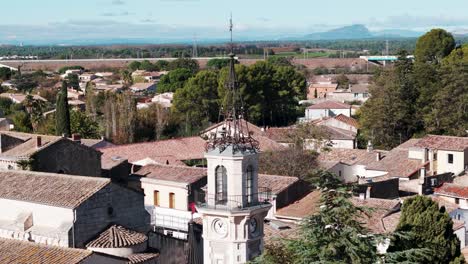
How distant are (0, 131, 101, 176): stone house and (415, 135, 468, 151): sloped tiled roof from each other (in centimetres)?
2089

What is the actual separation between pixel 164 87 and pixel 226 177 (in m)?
74.5

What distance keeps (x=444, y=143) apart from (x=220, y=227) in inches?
1168

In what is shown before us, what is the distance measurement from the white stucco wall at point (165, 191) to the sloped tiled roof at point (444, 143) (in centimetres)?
1787

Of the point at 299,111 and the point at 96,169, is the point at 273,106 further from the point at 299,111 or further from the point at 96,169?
the point at 96,169

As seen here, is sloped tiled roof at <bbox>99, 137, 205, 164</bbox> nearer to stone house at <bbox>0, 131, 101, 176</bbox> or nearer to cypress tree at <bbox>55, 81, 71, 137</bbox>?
cypress tree at <bbox>55, 81, 71, 137</bbox>

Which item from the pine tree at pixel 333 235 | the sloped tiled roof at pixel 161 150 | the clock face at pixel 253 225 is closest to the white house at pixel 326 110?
the sloped tiled roof at pixel 161 150

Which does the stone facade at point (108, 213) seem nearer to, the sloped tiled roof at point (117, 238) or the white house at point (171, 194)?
the sloped tiled roof at point (117, 238)

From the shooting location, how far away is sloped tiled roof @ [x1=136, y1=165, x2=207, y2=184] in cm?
3506

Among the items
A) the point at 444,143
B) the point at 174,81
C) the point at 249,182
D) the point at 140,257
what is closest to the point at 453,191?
the point at 444,143

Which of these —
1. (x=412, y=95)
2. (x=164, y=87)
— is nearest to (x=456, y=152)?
(x=412, y=95)

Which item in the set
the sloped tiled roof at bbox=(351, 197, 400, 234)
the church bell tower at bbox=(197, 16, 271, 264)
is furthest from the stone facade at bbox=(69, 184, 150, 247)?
the sloped tiled roof at bbox=(351, 197, 400, 234)

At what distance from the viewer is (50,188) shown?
25.3 meters

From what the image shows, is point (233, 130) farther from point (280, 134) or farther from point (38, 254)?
point (280, 134)

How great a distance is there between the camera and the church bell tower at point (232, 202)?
20.5 meters
